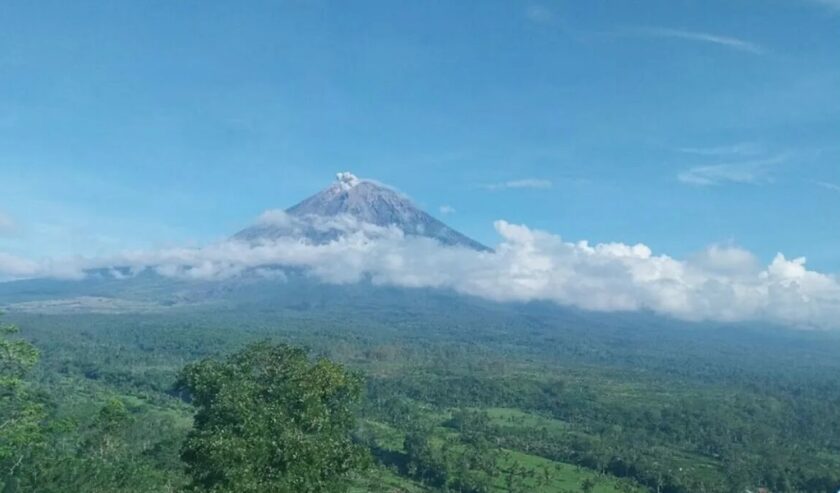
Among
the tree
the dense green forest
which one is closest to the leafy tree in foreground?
the dense green forest

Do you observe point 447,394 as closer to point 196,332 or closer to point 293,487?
point 196,332

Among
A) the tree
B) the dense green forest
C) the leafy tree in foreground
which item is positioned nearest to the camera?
the leafy tree in foreground

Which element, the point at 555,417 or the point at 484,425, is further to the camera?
the point at 555,417

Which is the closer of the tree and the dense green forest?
the tree

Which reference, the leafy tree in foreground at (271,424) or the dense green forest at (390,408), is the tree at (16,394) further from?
the leafy tree in foreground at (271,424)

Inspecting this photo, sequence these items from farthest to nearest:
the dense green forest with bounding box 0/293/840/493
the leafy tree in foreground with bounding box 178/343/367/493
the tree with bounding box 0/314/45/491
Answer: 1. the dense green forest with bounding box 0/293/840/493
2. the tree with bounding box 0/314/45/491
3. the leafy tree in foreground with bounding box 178/343/367/493

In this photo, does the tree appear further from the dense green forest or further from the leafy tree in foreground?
the leafy tree in foreground

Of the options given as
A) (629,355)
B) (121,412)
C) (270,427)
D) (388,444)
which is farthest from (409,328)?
(270,427)

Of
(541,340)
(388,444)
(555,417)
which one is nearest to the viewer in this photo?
(388,444)
